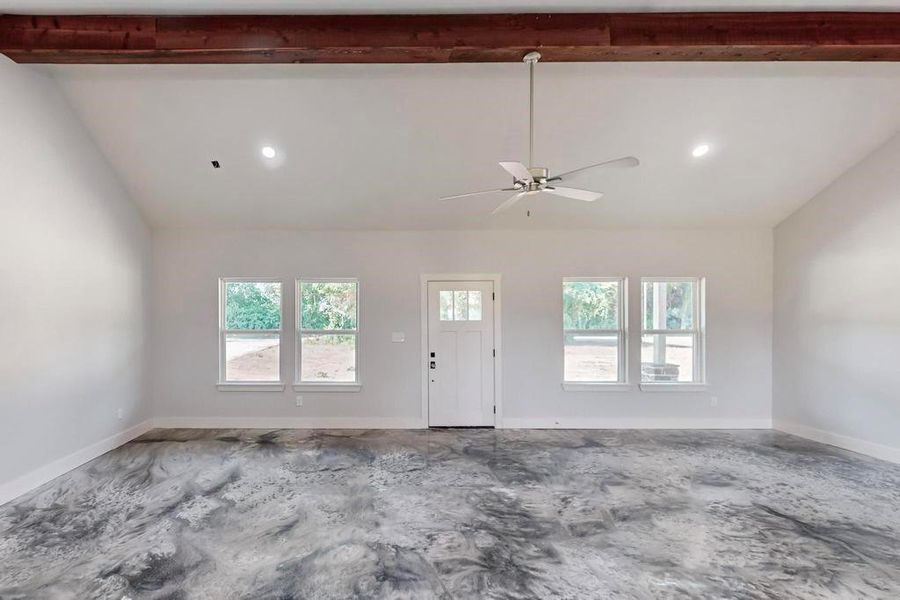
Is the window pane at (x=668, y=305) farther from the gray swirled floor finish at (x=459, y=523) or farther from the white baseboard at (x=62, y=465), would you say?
the white baseboard at (x=62, y=465)

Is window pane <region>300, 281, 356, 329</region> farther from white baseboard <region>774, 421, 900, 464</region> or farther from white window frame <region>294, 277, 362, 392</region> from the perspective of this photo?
white baseboard <region>774, 421, 900, 464</region>

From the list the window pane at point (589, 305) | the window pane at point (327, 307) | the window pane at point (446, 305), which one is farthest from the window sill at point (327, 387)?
the window pane at point (589, 305)

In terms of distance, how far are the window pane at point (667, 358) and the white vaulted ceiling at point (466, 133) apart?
1548mm

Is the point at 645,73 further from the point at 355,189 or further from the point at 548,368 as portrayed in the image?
the point at 548,368

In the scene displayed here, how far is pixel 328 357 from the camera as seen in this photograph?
5.13 meters

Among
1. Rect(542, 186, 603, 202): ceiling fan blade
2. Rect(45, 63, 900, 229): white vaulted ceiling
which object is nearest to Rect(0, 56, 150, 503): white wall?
Rect(45, 63, 900, 229): white vaulted ceiling

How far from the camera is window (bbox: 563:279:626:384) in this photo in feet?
16.8

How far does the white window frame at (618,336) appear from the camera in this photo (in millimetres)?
5023

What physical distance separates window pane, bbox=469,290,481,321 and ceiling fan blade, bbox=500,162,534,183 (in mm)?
2596

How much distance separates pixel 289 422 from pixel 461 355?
2315 millimetres

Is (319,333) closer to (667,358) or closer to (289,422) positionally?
(289,422)

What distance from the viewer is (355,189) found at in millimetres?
4422

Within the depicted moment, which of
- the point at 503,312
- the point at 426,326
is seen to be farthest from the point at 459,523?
the point at 503,312

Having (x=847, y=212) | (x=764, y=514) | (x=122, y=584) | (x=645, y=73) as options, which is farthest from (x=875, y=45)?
(x=122, y=584)
